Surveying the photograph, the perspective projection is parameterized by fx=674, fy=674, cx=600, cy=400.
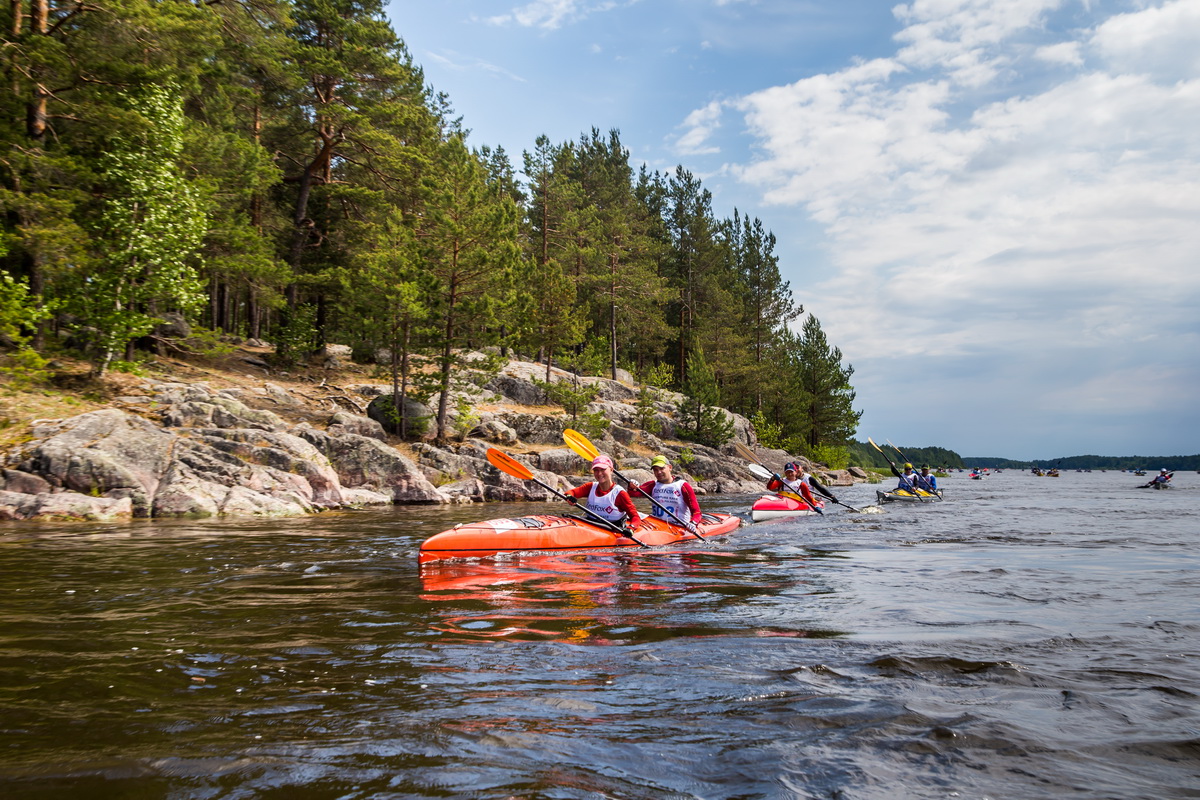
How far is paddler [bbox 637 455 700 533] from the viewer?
11.5 meters

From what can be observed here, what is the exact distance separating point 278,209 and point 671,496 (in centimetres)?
2370

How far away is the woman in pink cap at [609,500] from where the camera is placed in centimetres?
1005

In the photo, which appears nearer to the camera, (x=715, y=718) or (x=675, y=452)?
(x=715, y=718)

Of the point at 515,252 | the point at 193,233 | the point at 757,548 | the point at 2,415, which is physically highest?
the point at 515,252

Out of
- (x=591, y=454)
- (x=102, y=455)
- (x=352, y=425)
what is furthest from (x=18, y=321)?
(x=591, y=454)

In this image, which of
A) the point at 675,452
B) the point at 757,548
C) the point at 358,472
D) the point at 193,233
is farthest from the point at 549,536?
the point at 675,452

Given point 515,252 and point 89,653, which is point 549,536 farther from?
point 515,252

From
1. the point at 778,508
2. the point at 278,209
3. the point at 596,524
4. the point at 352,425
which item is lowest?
the point at 778,508

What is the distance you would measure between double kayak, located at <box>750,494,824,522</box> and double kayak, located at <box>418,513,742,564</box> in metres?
5.02

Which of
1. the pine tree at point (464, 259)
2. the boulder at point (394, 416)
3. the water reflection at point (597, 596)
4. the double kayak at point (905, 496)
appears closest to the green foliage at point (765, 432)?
the double kayak at point (905, 496)

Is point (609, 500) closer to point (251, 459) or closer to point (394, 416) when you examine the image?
point (251, 459)

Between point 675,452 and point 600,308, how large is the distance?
16101mm

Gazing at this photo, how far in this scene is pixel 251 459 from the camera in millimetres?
14359

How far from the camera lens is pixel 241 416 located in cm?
1619
